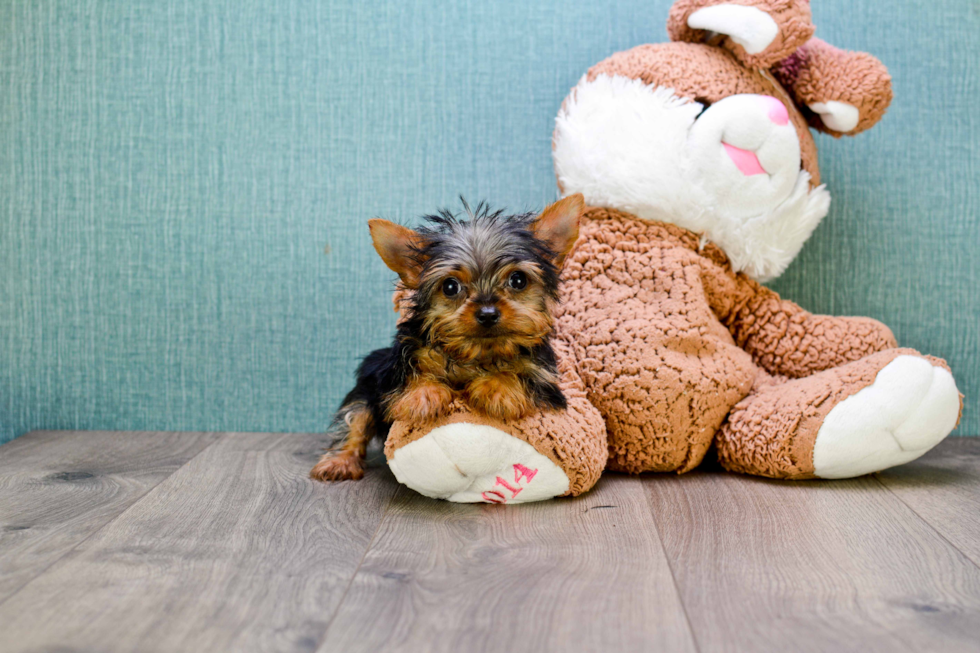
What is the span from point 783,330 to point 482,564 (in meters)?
1.02

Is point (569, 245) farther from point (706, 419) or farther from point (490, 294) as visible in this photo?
point (706, 419)

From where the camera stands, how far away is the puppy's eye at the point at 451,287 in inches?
54.1

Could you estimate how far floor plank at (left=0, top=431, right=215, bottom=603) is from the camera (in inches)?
50.2

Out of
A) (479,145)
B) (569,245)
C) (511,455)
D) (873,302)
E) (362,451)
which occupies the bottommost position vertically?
(362,451)

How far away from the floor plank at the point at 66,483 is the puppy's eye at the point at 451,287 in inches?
31.1

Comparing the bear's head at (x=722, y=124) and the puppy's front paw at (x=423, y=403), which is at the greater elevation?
the bear's head at (x=722, y=124)

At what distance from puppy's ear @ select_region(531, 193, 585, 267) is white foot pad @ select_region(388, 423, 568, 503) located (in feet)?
1.31

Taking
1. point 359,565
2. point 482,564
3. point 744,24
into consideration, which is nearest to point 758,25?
point 744,24

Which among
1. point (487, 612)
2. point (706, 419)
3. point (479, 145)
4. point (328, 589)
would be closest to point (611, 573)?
point (487, 612)

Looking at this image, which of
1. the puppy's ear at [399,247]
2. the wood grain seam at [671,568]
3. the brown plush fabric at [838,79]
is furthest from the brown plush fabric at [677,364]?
the brown plush fabric at [838,79]

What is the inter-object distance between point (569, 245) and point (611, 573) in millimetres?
659

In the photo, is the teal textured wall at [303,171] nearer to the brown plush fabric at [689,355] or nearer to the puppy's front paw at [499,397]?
the brown plush fabric at [689,355]

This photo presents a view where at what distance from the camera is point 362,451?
1.78m

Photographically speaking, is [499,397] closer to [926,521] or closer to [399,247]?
[399,247]
